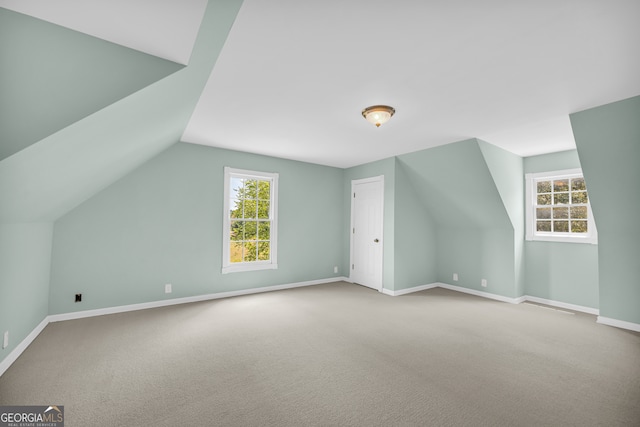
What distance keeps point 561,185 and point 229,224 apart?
5.30 metres

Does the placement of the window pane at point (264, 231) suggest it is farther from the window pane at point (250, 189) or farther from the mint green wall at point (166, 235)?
the window pane at point (250, 189)

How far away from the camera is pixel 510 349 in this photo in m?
2.88

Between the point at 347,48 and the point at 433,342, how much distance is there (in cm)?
291

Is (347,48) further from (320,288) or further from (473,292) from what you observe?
(473,292)

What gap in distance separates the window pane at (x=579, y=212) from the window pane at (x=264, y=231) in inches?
191

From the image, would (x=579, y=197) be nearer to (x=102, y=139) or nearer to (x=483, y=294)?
(x=483, y=294)

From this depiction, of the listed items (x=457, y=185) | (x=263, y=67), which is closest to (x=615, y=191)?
(x=457, y=185)

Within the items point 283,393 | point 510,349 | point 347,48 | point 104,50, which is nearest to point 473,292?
point 510,349

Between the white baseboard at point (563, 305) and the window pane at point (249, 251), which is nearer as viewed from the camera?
the white baseboard at point (563, 305)

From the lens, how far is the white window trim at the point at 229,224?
4.61 metres

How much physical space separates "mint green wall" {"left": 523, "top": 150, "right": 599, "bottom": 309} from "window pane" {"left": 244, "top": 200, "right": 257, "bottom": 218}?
15.3 feet

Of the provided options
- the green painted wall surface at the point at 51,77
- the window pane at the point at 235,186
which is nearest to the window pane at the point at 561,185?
the window pane at the point at 235,186

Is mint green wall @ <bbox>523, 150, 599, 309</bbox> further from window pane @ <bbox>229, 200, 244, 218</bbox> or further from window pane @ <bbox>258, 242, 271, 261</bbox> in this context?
window pane @ <bbox>229, 200, 244, 218</bbox>

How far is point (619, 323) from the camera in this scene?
3.47 meters
